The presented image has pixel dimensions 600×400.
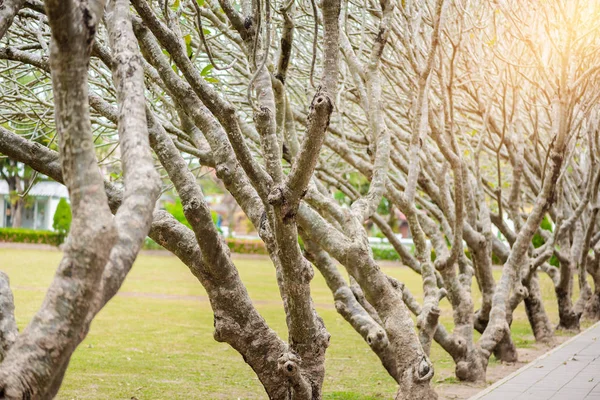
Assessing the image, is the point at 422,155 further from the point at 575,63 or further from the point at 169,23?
the point at 169,23

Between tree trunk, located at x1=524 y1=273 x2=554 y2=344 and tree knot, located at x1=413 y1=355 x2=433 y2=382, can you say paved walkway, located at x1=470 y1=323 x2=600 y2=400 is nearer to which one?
tree knot, located at x1=413 y1=355 x2=433 y2=382

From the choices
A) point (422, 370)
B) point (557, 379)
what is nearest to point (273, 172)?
point (422, 370)

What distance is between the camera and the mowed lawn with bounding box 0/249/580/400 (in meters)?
8.87

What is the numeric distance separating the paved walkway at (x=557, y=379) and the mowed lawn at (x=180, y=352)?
122cm

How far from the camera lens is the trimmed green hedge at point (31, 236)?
3953cm

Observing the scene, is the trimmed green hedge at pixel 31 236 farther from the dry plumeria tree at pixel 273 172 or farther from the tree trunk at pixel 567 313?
the dry plumeria tree at pixel 273 172

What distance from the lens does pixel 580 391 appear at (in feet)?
24.7

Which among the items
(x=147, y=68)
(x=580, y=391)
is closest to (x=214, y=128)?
(x=147, y=68)

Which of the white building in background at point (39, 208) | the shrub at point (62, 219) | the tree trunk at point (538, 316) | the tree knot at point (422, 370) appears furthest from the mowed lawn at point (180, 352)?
the white building in background at point (39, 208)

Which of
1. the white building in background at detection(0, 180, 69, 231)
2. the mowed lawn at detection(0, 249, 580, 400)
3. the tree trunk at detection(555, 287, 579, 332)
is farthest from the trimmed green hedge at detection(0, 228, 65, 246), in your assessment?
the tree trunk at detection(555, 287, 579, 332)

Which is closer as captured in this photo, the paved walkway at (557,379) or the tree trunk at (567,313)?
the paved walkway at (557,379)

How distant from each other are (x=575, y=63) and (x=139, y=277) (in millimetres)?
18602

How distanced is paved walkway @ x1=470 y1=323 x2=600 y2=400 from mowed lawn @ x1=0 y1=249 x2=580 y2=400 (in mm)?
1220

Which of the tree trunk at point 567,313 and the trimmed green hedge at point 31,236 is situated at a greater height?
the tree trunk at point 567,313
